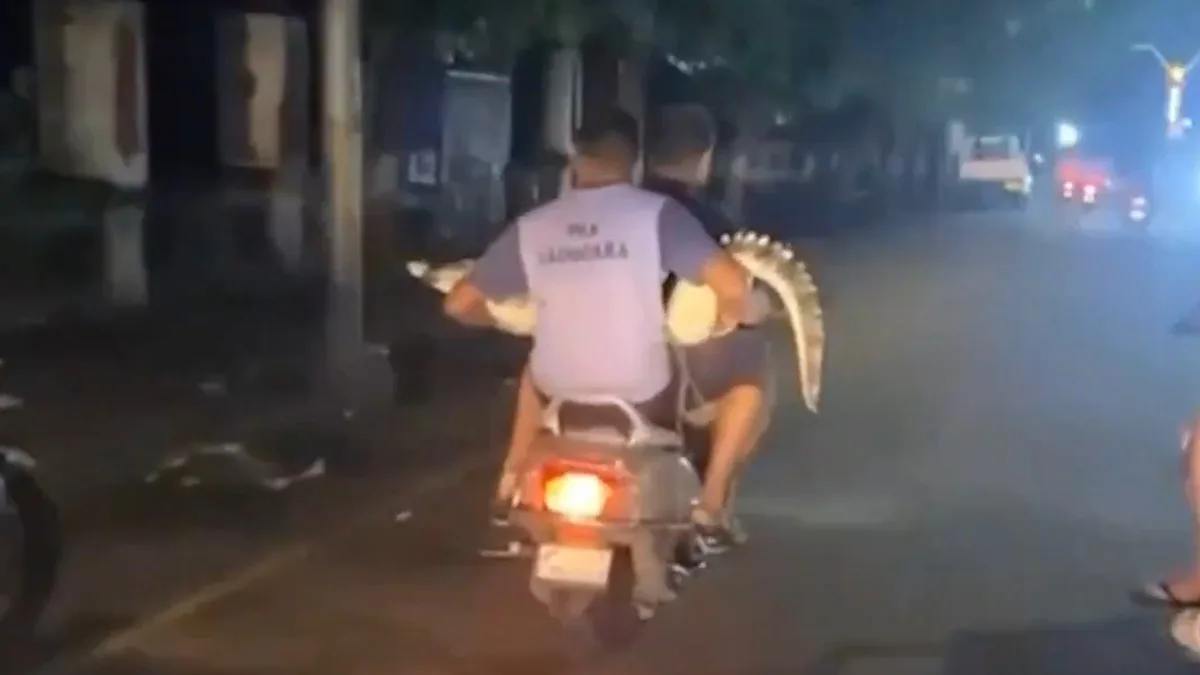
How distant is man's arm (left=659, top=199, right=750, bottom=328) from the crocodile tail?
38 centimetres

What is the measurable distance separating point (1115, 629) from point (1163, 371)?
9.73 meters

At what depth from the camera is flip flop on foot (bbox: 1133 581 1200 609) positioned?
24.6ft

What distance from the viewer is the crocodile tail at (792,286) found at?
7109 millimetres

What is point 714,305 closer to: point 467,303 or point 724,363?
point 724,363

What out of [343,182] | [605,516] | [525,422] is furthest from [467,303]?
[343,182]

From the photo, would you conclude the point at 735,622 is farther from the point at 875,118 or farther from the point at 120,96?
the point at 875,118

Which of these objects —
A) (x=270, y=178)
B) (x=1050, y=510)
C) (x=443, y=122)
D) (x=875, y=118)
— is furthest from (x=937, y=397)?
(x=875, y=118)

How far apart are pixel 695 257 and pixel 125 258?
13779 mm

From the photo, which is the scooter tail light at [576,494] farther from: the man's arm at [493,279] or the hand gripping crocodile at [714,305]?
the man's arm at [493,279]

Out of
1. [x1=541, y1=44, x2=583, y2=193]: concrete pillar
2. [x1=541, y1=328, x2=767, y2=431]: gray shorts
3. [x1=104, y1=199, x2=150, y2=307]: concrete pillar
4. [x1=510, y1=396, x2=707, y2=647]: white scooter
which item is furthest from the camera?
[x1=541, y1=44, x2=583, y2=193]: concrete pillar

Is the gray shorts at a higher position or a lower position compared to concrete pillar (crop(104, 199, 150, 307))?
higher

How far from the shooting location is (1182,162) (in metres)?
51.6

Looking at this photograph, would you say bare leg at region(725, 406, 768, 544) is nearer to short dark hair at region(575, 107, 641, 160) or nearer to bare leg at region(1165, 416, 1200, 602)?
short dark hair at region(575, 107, 641, 160)

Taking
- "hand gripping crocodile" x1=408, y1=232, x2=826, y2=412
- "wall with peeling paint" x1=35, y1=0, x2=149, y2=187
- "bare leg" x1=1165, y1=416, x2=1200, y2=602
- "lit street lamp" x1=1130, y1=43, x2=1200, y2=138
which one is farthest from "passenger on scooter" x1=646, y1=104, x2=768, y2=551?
"lit street lamp" x1=1130, y1=43, x2=1200, y2=138
